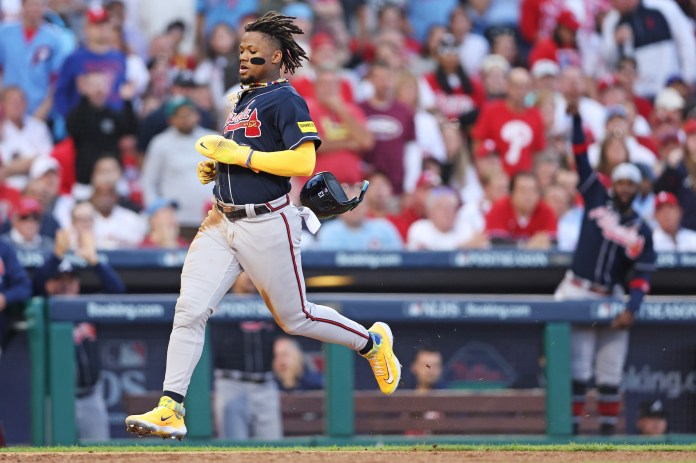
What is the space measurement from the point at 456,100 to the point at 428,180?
6.20 ft

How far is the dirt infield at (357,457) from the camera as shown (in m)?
6.54

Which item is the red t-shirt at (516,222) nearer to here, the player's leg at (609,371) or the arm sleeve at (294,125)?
the player's leg at (609,371)

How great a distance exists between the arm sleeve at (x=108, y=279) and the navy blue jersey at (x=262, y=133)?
3.25 m

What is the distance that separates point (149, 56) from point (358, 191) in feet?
22.6

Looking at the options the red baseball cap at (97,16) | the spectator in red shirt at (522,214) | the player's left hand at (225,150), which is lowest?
the spectator in red shirt at (522,214)

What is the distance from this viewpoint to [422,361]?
8.73m

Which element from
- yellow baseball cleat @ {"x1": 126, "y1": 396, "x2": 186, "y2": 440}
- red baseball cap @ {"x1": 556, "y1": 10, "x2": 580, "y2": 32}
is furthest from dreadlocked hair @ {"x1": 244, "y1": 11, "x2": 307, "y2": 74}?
red baseball cap @ {"x1": 556, "y1": 10, "x2": 580, "y2": 32}

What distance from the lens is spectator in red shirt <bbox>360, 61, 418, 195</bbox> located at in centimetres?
1189

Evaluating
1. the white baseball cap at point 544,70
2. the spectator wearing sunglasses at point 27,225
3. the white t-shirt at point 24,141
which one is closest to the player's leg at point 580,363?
the spectator wearing sunglasses at point 27,225

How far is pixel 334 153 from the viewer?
1129 centimetres

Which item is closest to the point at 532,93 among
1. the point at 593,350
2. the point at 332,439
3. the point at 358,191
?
the point at 593,350

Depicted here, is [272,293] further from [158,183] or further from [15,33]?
[15,33]

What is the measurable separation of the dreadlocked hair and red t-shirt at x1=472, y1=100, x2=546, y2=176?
239 inches

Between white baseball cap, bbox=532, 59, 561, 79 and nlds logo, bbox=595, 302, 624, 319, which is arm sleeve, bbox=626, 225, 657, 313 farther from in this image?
white baseball cap, bbox=532, 59, 561, 79
